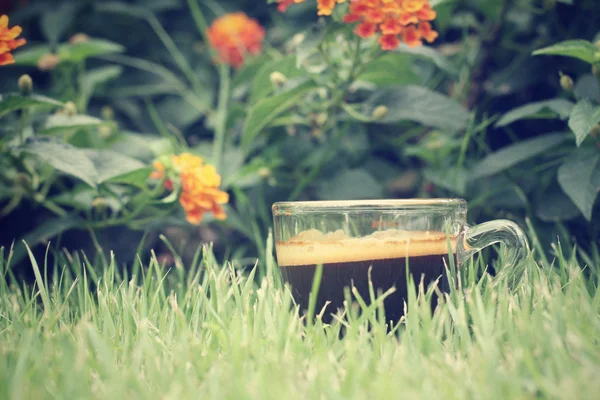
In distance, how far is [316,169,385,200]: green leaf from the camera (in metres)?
1.27

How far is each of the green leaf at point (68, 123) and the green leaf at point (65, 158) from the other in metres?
0.04

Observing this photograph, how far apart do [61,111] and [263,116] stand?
434mm

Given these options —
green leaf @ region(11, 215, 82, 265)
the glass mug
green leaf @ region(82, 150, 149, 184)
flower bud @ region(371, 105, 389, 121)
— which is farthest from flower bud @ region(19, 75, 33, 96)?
flower bud @ region(371, 105, 389, 121)

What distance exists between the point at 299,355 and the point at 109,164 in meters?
0.66

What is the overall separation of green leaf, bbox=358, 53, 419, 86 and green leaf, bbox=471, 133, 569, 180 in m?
0.23

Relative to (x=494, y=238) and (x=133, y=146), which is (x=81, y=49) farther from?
(x=494, y=238)

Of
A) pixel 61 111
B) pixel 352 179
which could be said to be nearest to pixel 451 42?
pixel 352 179

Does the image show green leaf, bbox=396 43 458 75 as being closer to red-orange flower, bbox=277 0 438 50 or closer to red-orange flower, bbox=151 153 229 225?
red-orange flower, bbox=277 0 438 50

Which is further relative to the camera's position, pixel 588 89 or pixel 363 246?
pixel 588 89

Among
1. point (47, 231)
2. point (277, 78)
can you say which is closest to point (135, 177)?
point (47, 231)

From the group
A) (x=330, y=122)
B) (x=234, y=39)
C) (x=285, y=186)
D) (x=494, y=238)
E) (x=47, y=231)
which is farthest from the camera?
Result: (x=234, y=39)

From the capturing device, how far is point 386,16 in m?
0.96

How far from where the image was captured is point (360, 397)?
0.49 m

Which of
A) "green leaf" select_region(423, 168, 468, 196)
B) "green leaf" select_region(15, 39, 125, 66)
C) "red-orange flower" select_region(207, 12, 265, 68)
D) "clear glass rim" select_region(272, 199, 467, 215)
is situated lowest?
"green leaf" select_region(423, 168, 468, 196)
